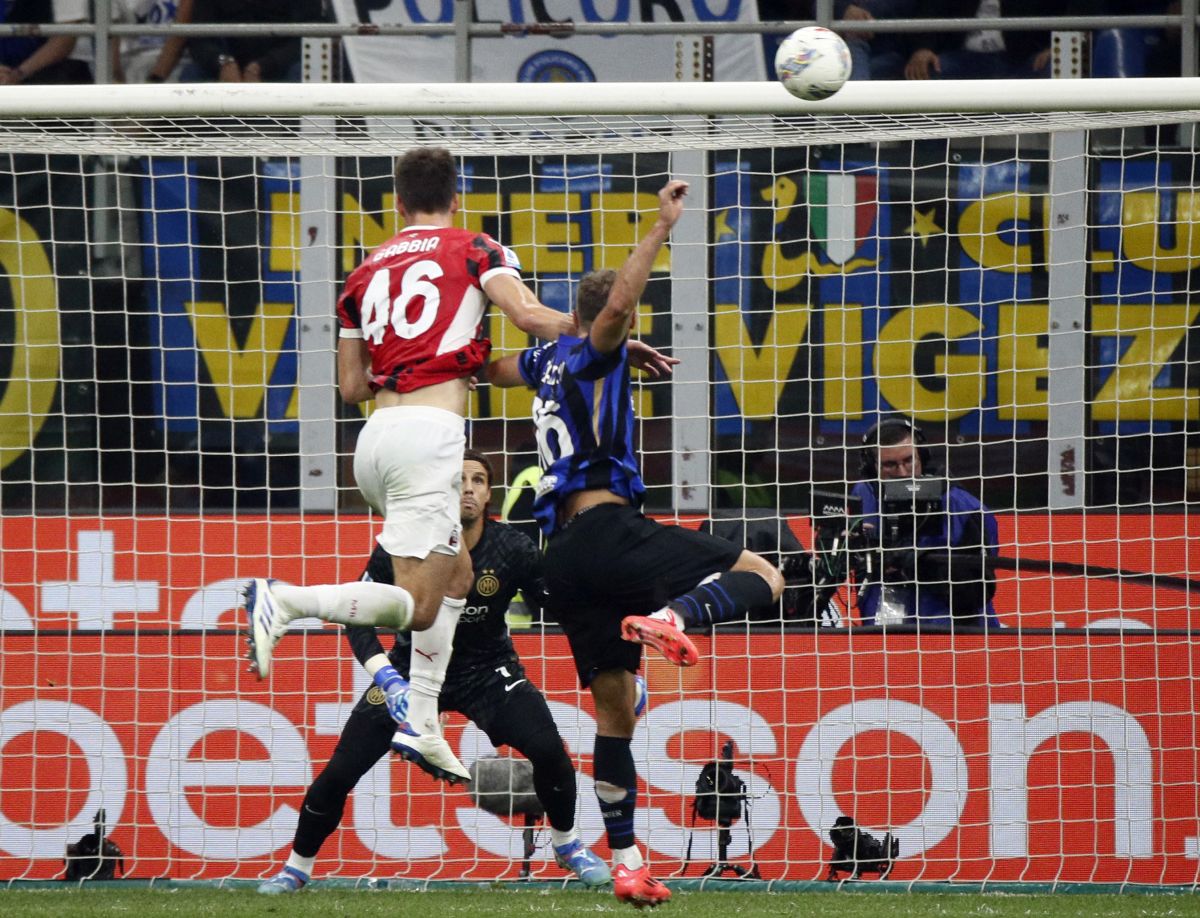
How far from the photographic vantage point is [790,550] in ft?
26.4

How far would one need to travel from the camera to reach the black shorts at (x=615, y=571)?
5.79 m

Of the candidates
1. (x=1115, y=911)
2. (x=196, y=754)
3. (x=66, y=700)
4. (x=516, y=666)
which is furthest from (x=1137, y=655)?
(x=66, y=700)

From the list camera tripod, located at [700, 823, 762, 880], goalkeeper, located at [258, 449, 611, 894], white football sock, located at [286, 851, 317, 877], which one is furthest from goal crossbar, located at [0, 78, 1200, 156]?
camera tripod, located at [700, 823, 762, 880]

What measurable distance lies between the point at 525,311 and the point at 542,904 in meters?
2.81

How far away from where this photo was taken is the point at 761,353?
905 cm

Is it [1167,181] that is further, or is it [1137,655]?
[1167,181]

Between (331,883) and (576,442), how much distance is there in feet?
9.79

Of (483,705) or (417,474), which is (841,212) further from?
(417,474)

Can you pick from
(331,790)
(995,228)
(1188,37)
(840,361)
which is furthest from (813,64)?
(1188,37)

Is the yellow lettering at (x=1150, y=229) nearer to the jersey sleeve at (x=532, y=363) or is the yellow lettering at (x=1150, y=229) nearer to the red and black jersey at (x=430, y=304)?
the jersey sleeve at (x=532, y=363)

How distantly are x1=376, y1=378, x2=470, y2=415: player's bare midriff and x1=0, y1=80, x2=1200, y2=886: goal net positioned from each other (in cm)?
139

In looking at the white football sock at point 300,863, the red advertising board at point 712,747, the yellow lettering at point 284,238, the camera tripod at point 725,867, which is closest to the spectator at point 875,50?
the red advertising board at point 712,747

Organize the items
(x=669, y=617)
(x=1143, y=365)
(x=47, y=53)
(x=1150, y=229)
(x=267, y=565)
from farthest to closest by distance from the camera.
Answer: (x=47, y=53)
(x=1150, y=229)
(x=1143, y=365)
(x=267, y=565)
(x=669, y=617)

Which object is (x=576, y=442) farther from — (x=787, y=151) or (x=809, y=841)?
(x=787, y=151)
